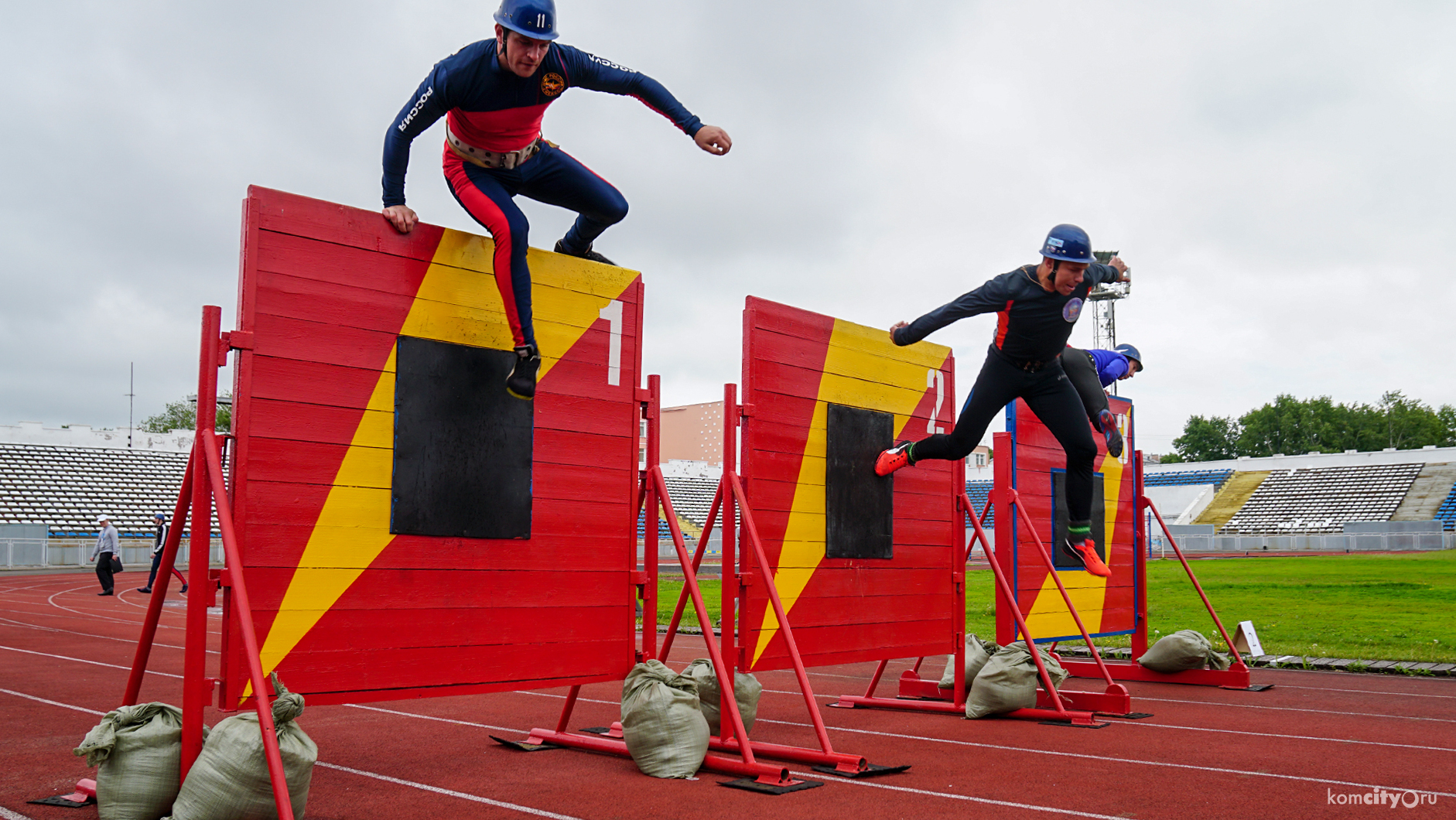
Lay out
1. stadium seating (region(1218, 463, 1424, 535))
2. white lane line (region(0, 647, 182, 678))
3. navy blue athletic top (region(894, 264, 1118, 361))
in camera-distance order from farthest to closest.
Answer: stadium seating (region(1218, 463, 1424, 535)), white lane line (region(0, 647, 182, 678)), navy blue athletic top (region(894, 264, 1118, 361))

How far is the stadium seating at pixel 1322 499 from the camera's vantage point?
52.2m

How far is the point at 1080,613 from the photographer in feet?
32.6

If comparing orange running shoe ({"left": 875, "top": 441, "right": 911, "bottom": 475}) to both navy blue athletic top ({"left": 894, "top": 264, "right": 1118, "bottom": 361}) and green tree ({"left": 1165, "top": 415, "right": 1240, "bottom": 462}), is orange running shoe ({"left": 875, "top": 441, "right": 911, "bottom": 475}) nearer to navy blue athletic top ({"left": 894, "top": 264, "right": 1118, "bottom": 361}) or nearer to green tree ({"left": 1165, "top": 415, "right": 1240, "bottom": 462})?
navy blue athletic top ({"left": 894, "top": 264, "right": 1118, "bottom": 361})

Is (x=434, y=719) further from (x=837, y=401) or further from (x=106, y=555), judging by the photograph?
(x=106, y=555)

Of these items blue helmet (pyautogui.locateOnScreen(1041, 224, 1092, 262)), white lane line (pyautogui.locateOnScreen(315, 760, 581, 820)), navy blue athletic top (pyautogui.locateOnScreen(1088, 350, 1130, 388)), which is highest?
blue helmet (pyautogui.locateOnScreen(1041, 224, 1092, 262))

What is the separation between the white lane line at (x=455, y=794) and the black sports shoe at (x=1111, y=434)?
209 inches

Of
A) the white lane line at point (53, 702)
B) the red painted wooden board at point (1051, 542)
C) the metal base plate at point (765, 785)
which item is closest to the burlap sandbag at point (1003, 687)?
the red painted wooden board at point (1051, 542)

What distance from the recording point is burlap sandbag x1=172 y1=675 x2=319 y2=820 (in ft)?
13.8

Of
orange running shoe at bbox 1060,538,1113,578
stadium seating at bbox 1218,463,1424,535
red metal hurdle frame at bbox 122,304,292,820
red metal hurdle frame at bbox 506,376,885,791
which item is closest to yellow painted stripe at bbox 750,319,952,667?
red metal hurdle frame at bbox 506,376,885,791

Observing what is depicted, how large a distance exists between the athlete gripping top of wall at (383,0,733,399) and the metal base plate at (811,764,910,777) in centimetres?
271

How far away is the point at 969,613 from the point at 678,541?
1209cm

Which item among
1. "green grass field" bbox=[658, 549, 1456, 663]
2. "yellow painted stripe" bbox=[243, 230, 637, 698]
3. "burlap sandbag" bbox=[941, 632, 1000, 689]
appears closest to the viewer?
"yellow painted stripe" bbox=[243, 230, 637, 698]

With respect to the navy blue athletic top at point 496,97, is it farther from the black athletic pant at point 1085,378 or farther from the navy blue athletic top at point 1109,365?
the navy blue athletic top at point 1109,365

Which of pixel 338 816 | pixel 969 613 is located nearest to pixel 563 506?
pixel 338 816
